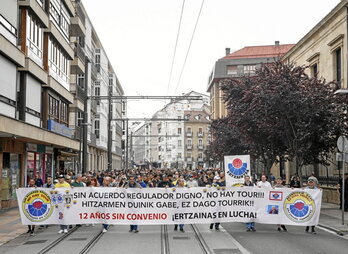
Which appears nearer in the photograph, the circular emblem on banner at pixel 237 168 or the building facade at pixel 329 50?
the circular emblem on banner at pixel 237 168

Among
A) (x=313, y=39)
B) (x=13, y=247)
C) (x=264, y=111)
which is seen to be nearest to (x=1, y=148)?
(x=13, y=247)

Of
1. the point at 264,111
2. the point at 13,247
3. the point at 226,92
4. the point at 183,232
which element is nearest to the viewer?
the point at 13,247

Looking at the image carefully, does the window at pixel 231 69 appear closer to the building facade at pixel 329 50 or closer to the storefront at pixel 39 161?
the building facade at pixel 329 50

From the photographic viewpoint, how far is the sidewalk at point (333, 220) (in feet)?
51.3

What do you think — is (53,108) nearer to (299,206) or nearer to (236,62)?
(299,206)

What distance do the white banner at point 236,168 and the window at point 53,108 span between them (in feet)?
44.0

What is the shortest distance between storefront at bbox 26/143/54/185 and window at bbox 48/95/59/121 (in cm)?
189

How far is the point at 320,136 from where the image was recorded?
24.1 m

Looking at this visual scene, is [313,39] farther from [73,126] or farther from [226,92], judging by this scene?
[73,126]

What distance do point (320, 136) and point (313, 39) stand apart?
42.1 feet

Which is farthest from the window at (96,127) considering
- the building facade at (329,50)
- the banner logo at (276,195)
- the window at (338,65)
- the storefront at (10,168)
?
the banner logo at (276,195)

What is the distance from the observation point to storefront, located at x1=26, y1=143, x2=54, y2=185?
2623cm

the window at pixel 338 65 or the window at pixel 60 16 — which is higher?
the window at pixel 60 16

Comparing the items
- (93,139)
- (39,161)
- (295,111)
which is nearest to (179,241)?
(295,111)
